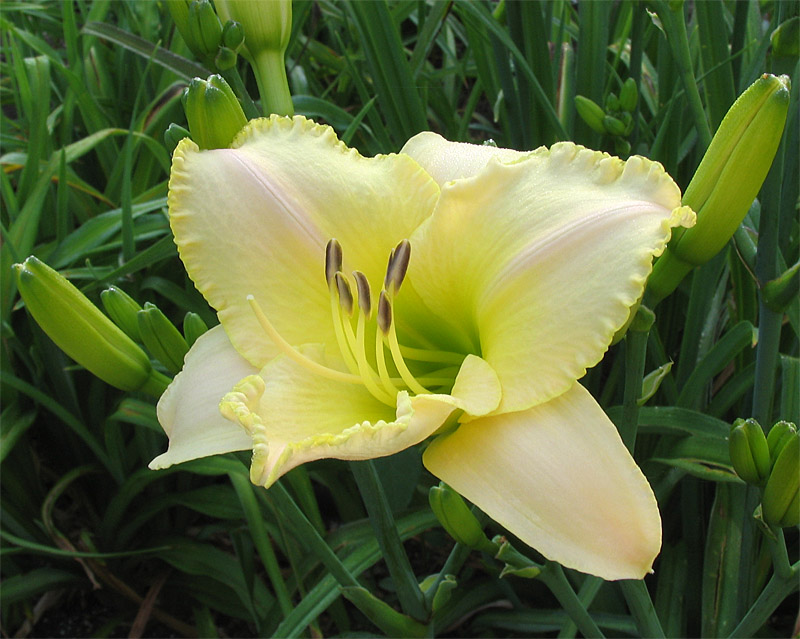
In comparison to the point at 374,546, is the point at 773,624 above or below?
below

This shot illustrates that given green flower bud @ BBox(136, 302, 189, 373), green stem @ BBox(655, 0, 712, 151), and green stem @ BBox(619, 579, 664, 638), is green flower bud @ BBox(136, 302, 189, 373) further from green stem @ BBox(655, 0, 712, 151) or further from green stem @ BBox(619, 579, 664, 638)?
green stem @ BBox(655, 0, 712, 151)

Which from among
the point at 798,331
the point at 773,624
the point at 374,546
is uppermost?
the point at 798,331

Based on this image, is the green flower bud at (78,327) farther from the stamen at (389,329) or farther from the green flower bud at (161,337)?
the stamen at (389,329)

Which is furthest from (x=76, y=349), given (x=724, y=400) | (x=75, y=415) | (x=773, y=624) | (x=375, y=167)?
(x=773, y=624)

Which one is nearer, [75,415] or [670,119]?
[670,119]

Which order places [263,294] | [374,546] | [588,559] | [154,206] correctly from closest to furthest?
1. [588,559]
2. [263,294]
3. [374,546]
4. [154,206]

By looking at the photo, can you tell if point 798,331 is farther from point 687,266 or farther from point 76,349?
point 76,349

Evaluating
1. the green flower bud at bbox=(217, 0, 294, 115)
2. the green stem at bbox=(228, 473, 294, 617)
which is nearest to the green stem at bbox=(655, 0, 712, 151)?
the green flower bud at bbox=(217, 0, 294, 115)
